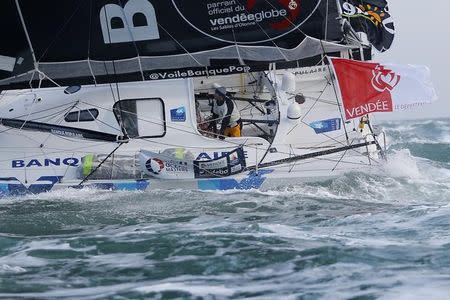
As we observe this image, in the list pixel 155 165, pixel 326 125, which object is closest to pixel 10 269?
pixel 155 165

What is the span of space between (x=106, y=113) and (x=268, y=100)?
3239 millimetres

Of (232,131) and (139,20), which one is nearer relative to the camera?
(139,20)

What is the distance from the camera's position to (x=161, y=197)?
11625 millimetres

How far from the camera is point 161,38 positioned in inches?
498

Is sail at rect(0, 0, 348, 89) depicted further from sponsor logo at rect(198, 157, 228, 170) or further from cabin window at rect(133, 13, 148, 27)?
sponsor logo at rect(198, 157, 228, 170)

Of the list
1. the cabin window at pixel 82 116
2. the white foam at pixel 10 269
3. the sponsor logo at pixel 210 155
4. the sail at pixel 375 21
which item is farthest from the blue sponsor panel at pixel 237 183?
the white foam at pixel 10 269

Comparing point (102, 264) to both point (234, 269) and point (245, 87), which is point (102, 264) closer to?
point (234, 269)

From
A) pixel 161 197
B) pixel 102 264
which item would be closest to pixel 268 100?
pixel 161 197

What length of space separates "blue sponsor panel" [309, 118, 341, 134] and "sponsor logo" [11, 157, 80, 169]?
154 inches

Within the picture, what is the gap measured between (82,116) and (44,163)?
1.01m

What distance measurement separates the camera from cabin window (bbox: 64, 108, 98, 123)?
12.7 metres

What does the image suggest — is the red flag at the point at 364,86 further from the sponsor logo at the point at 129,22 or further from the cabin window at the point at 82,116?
the cabin window at the point at 82,116

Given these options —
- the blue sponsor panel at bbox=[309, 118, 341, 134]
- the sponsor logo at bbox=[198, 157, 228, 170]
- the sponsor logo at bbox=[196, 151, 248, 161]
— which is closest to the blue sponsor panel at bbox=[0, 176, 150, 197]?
the sponsor logo at bbox=[198, 157, 228, 170]

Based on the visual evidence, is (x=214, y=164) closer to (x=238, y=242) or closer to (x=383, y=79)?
(x=383, y=79)
